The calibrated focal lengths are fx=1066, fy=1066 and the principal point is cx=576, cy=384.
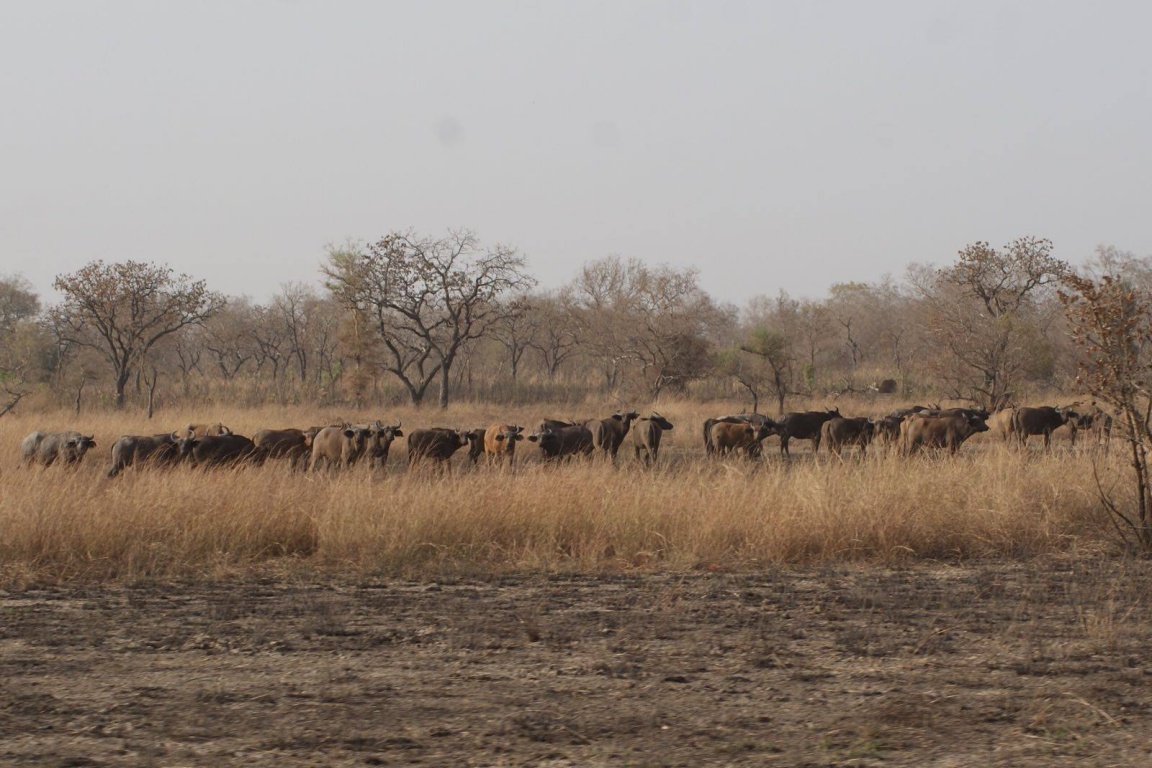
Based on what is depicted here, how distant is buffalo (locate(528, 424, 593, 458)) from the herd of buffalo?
0.06 feet

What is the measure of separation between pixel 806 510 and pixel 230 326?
4771cm

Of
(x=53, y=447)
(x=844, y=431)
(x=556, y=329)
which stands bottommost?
(x=53, y=447)

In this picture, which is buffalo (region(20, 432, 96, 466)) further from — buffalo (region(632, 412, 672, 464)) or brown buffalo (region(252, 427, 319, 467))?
buffalo (region(632, 412, 672, 464))

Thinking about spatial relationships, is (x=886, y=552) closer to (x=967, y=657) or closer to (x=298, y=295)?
(x=967, y=657)

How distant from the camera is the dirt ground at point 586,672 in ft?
13.8

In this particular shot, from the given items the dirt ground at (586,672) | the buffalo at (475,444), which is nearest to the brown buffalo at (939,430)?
the buffalo at (475,444)

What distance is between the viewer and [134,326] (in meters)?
31.4

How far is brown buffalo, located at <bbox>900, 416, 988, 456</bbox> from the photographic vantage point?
58.3ft

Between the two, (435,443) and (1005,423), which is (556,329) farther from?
(435,443)

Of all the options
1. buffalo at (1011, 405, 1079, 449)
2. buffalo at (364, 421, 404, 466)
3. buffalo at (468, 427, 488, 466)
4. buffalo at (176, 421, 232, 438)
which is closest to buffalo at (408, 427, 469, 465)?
buffalo at (468, 427, 488, 466)

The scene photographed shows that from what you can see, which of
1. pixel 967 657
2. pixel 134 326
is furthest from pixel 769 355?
pixel 967 657

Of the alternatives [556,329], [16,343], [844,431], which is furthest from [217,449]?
[556,329]

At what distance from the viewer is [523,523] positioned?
9.14m

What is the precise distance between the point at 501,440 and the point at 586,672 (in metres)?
13.3
